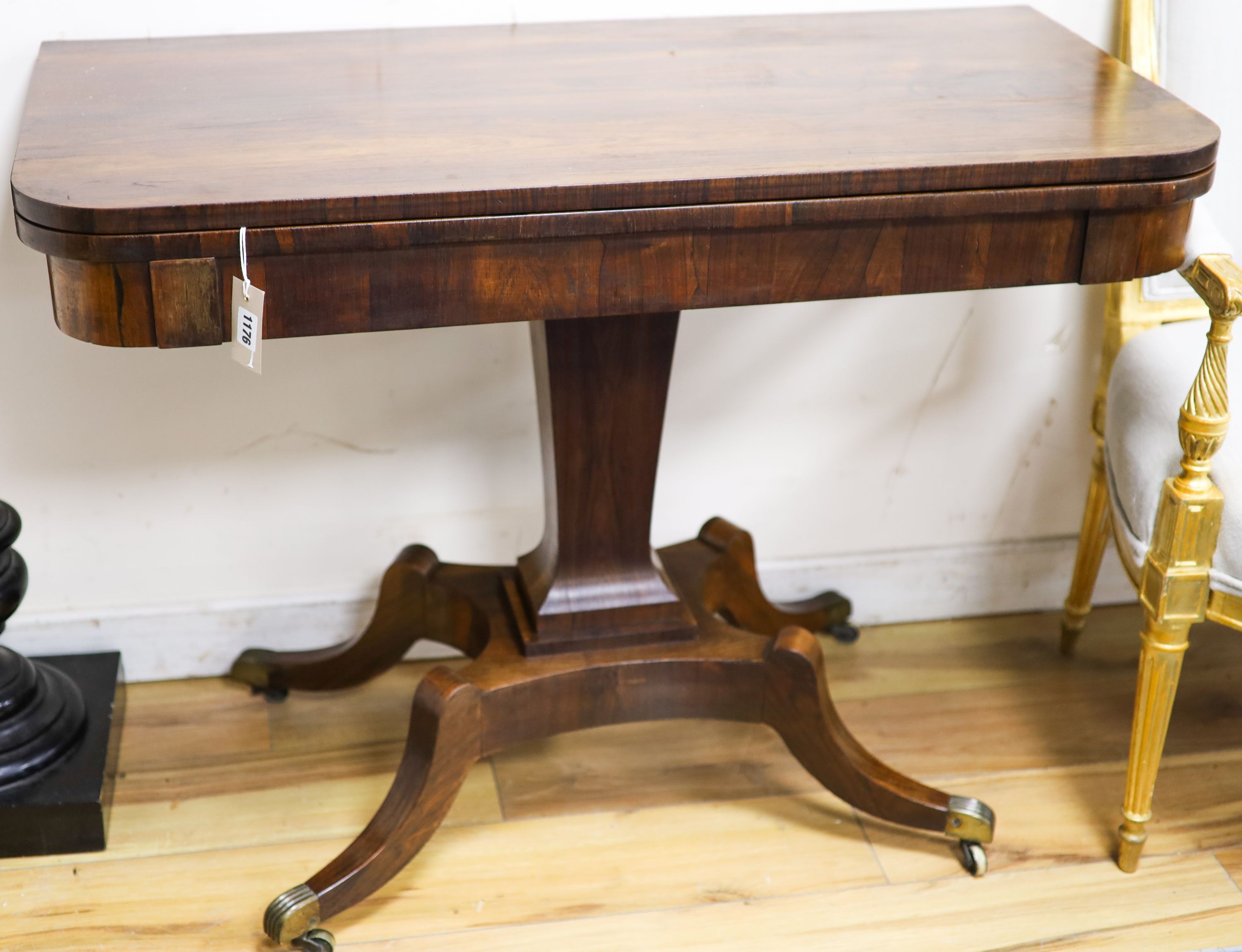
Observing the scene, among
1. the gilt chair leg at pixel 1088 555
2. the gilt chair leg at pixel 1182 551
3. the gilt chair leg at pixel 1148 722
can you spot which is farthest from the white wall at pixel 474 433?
the gilt chair leg at pixel 1148 722

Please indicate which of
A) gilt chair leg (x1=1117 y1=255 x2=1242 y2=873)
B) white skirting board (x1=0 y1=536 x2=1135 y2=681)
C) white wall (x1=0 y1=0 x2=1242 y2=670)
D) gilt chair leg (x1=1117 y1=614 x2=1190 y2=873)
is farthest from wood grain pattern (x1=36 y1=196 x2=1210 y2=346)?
white skirting board (x1=0 y1=536 x2=1135 y2=681)

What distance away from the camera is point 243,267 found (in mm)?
988

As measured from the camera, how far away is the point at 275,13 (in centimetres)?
147

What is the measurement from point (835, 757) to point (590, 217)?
2.45ft

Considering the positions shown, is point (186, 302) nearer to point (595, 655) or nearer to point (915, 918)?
point (595, 655)

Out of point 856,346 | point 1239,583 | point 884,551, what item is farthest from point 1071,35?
point 884,551

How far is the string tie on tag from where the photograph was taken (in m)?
0.98

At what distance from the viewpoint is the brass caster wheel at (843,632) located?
1878 millimetres

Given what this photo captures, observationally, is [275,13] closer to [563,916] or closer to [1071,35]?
[1071,35]

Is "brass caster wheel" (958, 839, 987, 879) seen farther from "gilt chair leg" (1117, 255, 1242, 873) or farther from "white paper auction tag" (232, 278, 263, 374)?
"white paper auction tag" (232, 278, 263, 374)

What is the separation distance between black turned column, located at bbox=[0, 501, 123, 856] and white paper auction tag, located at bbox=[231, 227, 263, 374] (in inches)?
24.4

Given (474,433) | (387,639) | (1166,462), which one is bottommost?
(387,639)

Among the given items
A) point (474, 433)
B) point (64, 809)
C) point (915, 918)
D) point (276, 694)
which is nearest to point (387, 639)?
point (276, 694)

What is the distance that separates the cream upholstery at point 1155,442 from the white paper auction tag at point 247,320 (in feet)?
3.00
